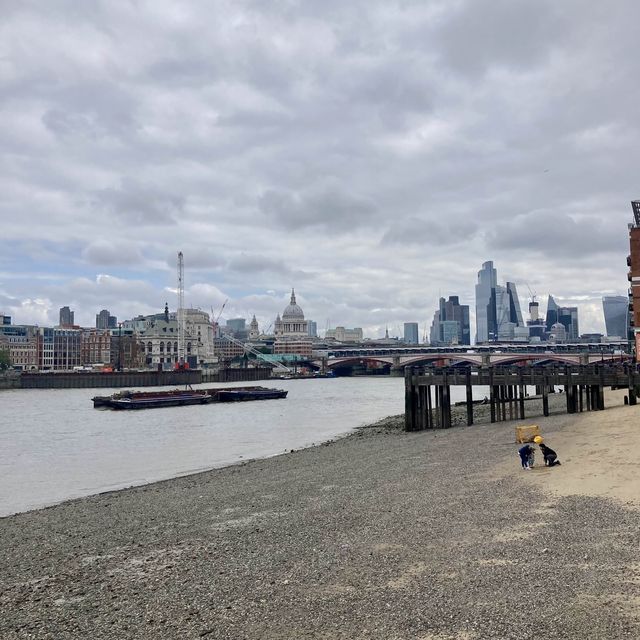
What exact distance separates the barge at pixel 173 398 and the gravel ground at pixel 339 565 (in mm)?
64358

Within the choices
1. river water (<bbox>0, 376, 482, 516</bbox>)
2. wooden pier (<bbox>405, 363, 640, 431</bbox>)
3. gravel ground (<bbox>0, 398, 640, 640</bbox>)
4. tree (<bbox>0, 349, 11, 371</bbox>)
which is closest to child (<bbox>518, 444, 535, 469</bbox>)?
gravel ground (<bbox>0, 398, 640, 640</bbox>)

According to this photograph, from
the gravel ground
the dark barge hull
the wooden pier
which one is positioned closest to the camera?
A: the gravel ground

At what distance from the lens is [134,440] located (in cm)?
4981

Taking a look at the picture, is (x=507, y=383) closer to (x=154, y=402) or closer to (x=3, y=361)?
(x=154, y=402)

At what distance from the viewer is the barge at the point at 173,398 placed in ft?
278

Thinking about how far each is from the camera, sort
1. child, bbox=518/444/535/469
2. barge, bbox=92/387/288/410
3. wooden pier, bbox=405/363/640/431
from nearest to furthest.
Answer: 1. child, bbox=518/444/535/469
2. wooden pier, bbox=405/363/640/431
3. barge, bbox=92/387/288/410

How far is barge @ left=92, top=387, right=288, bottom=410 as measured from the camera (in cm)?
8481

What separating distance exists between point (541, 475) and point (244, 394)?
84206mm

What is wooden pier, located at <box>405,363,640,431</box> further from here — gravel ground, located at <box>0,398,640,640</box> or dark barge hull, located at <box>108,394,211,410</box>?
dark barge hull, located at <box>108,394,211,410</box>

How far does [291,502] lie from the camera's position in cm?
2006

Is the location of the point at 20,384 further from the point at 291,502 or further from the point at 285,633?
the point at 285,633

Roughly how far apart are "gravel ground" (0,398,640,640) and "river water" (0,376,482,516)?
9.72 m

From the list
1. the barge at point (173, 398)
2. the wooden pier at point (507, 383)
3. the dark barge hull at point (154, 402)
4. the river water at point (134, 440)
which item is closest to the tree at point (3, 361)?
the river water at point (134, 440)

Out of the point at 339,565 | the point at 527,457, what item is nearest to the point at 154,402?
the point at 527,457
